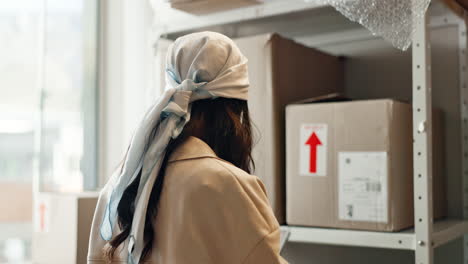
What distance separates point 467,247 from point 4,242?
1.70 m

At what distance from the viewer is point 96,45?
261cm

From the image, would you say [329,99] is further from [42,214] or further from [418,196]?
[42,214]

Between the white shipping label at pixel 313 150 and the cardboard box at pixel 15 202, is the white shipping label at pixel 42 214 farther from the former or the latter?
the white shipping label at pixel 313 150

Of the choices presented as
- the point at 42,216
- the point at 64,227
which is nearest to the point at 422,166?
the point at 64,227

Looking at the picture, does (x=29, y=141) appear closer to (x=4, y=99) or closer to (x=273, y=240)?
(x=4, y=99)

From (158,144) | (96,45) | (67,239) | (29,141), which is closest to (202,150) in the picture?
(158,144)

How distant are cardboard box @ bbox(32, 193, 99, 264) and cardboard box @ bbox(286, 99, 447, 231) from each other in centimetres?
61

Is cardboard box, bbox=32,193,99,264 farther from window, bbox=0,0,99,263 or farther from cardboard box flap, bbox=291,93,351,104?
cardboard box flap, bbox=291,93,351,104

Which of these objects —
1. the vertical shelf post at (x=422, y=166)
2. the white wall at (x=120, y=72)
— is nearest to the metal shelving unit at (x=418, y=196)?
the vertical shelf post at (x=422, y=166)

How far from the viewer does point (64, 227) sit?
171cm

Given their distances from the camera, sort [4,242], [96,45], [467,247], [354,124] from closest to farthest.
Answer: [354,124] → [467,247] → [4,242] → [96,45]

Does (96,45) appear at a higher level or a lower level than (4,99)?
higher

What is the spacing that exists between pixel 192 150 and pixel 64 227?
851 millimetres

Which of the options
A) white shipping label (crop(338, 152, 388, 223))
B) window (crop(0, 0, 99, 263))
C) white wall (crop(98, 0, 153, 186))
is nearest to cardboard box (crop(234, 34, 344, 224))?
white shipping label (crop(338, 152, 388, 223))
